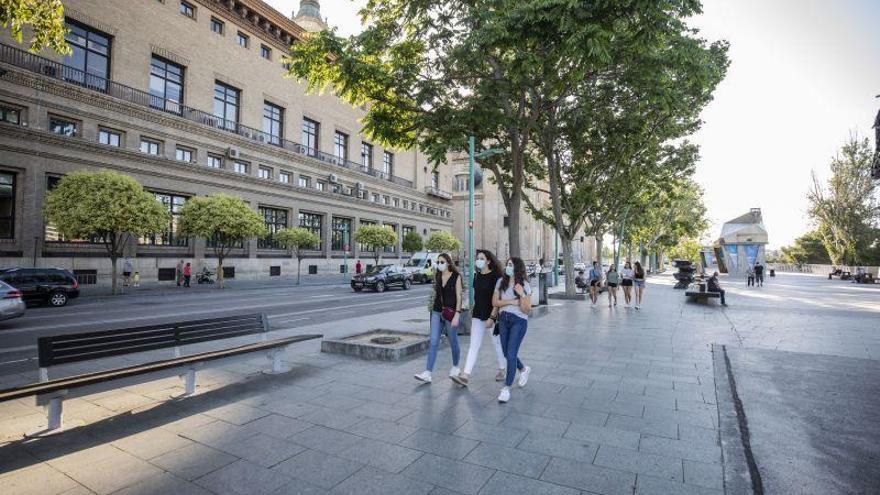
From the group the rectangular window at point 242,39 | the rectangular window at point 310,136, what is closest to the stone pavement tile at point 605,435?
the rectangular window at point 242,39

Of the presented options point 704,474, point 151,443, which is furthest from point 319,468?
point 704,474

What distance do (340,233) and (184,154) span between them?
16.7 metres

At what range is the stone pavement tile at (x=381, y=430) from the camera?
407 cm

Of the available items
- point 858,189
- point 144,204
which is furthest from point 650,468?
point 858,189

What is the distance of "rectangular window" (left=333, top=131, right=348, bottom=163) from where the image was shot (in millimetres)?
44875

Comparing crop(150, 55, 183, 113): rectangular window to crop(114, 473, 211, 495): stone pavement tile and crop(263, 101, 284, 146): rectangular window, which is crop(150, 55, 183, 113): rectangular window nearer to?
crop(263, 101, 284, 146): rectangular window

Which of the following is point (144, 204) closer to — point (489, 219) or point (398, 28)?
point (398, 28)

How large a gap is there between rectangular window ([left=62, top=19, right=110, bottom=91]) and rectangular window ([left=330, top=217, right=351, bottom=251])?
2100 centimetres

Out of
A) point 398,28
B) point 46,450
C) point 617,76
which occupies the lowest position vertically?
point 46,450

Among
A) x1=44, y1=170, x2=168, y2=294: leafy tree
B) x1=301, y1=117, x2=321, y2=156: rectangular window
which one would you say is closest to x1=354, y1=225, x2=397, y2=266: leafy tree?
x1=301, y1=117, x2=321, y2=156: rectangular window

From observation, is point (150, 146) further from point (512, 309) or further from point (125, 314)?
point (512, 309)

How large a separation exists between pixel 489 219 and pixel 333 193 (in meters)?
40.4

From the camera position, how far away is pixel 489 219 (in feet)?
255

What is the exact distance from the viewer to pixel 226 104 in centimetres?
3400
